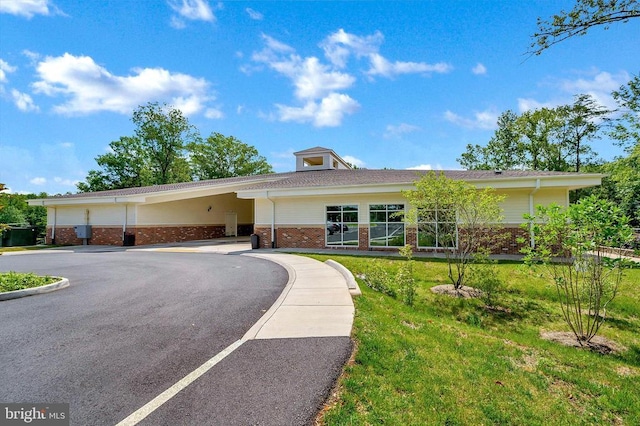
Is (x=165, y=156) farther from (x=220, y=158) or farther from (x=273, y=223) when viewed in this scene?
(x=273, y=223)

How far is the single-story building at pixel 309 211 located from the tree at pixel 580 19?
16.8ft

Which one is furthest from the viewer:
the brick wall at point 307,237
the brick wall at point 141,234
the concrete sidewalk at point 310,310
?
the brick wall at point 141,234

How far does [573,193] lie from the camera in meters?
28.8

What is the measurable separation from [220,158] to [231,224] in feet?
62.8

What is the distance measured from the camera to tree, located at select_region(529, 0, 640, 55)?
16.5 ft

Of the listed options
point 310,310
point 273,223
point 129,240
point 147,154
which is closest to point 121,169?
point 147,154

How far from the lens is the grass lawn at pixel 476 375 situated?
288cm

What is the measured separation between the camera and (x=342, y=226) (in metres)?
15.7

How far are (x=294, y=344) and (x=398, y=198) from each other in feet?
38.1

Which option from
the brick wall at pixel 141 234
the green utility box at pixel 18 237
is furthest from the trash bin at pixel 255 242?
the green utility box at pixel 18 237

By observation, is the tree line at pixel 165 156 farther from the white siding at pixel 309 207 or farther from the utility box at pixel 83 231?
the white siding at pixel 309 207

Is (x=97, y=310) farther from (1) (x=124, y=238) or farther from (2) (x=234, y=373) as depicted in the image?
(1) (x=124, y=238)

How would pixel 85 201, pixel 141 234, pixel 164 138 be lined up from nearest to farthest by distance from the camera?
1. pixel 141 234
2. pixel 85 201
3. pixel 164 138

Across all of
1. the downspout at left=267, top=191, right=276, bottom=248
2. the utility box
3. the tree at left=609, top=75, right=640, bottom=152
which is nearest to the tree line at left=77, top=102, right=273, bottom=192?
the utility box
